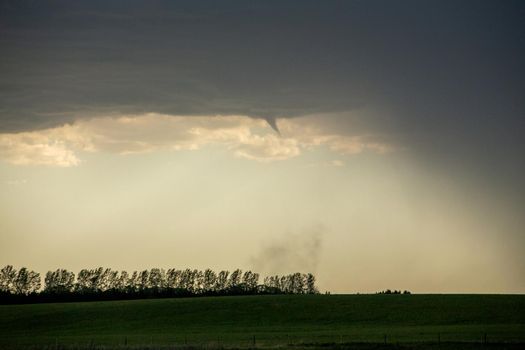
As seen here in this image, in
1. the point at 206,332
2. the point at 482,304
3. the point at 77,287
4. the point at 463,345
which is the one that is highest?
the point at 77,287

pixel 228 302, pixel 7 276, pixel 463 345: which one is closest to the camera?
pixel 463 345

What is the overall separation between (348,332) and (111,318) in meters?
37.8

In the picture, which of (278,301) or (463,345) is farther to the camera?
(278,301)

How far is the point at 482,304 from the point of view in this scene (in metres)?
110

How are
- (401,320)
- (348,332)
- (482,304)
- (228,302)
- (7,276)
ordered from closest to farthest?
(348,332) < (401,320) < (482,304) < (228,302) < (7,276)

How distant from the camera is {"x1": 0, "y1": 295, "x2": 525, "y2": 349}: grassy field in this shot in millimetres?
77250

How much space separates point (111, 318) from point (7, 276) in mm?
96435

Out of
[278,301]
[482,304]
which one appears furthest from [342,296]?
[482,304]

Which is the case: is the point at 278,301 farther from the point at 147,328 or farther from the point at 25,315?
the point at 25,315

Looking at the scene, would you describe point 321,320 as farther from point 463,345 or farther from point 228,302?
point 463,345

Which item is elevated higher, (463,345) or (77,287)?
(77,287)

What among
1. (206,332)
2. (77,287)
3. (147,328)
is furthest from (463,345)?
(77,287)

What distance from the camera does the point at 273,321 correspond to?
104438 mm

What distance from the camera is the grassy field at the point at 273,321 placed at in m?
77.2
